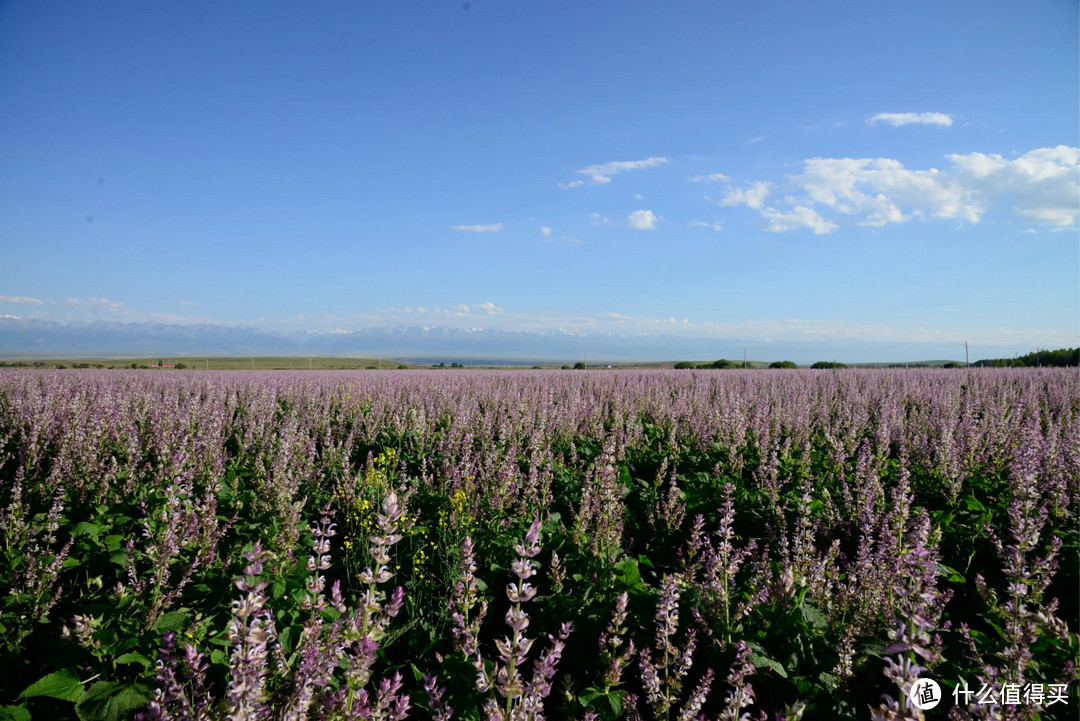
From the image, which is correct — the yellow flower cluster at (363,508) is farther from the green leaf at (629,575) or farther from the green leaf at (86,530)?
the green leaf at (629,575)

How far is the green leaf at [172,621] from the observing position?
2.89 m

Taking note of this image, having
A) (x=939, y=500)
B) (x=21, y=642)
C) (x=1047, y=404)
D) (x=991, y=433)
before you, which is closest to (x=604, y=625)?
(x=21, y=642)

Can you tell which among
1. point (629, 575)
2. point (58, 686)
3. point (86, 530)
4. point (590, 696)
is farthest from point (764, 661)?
point (86, 530)

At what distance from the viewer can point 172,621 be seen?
2.91 m

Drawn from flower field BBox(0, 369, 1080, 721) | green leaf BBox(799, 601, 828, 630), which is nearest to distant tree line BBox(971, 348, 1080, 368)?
flower field BBox(0, 369, 1080, 721)

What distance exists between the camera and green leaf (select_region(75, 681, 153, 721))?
7.94 feet

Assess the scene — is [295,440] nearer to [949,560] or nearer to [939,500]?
[949,560]

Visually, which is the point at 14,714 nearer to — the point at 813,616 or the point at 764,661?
the point at 764,661

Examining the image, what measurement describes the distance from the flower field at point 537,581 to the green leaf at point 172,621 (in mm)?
16

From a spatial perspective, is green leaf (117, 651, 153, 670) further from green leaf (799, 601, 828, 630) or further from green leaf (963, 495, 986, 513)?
green leaf (963, 495, 986, 513)

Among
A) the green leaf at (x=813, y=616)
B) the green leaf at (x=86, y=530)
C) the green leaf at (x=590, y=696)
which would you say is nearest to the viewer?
the green leaf at (x=590, y=696)

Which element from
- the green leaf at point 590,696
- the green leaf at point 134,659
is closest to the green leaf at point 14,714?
the green leaf at point 134,659

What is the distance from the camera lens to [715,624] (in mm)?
2818

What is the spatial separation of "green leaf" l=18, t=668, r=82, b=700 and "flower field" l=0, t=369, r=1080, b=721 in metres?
0.01
